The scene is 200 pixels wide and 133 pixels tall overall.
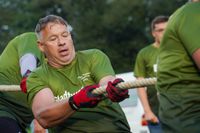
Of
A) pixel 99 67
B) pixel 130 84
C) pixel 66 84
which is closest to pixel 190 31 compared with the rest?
pixel 130 84

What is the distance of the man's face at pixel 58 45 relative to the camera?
536 cm

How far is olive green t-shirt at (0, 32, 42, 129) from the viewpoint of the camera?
6414 mm

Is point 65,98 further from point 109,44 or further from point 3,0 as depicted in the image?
point 3,0

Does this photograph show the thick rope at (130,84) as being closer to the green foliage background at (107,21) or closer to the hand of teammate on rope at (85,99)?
the hand of teammate on rope at (85,99)

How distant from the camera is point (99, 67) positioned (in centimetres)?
536

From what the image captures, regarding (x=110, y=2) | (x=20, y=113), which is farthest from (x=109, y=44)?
(x=20, y=113)

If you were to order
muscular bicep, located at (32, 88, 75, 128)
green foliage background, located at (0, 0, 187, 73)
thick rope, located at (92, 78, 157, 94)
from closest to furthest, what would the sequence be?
thick rope, located at (92, 78, 157, 94)
muscular bicep, located at (32, 88, 75, 128)
green foliage background, located at (0, 0, 187, 73)

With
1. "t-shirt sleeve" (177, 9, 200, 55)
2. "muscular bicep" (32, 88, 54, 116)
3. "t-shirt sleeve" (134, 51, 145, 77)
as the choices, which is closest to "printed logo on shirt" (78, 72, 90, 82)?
"muscular bicep" (32, 88, 54, 116)

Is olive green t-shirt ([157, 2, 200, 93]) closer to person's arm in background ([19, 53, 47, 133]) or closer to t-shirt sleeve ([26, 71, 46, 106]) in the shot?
t-shirt sleeve ([26, 71, 46, 106])

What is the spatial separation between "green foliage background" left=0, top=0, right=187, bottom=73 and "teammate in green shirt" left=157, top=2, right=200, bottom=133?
41.4 metres

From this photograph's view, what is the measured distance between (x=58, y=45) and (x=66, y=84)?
0.31 metres

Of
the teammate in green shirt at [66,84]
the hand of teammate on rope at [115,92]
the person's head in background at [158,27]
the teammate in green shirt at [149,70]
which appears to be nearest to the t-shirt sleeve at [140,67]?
the teammate in green shirt at [149,70]

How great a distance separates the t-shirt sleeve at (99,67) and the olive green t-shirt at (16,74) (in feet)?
3.54

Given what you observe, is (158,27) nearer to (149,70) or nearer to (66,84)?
(149,70)
